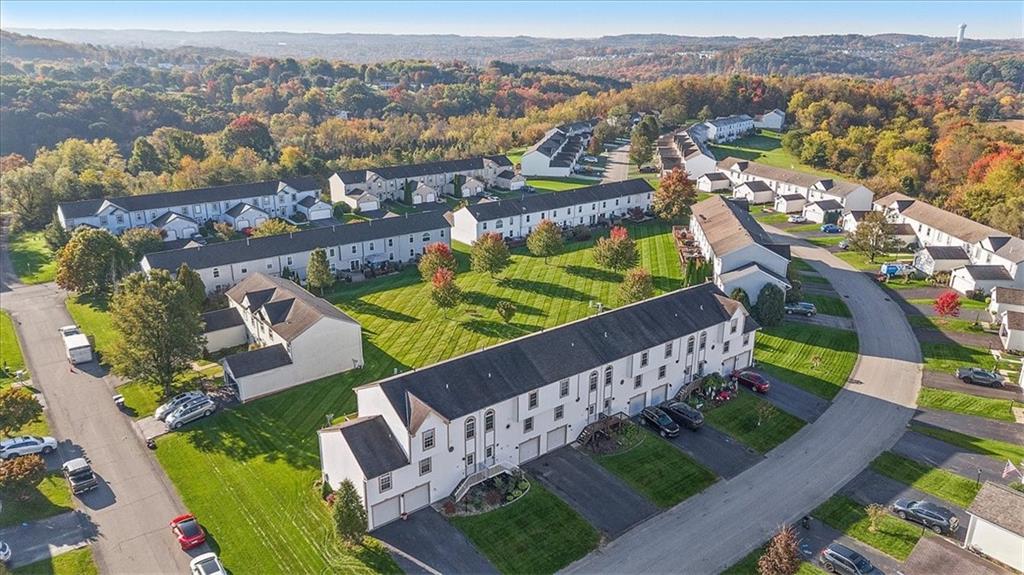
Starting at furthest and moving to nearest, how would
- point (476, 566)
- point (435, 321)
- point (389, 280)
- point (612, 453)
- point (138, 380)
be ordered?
point (389, 280) < point (435, 321) < point (138, 380) < point (612, 453) < point (476, 566)

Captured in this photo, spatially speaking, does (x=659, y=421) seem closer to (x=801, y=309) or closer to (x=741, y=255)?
(x=801, y=309)

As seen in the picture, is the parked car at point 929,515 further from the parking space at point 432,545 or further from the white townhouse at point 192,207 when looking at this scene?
the white townhouse at point 192,207

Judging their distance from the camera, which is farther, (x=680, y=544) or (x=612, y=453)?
(x=612, y=453)

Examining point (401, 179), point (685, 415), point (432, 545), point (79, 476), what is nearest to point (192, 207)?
point (401, 179)

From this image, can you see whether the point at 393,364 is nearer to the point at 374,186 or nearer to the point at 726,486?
the point at 726,486

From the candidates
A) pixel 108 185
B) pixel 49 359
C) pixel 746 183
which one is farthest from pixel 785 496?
pixel 108 185

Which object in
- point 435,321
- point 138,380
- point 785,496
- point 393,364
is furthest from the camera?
point 435,321
